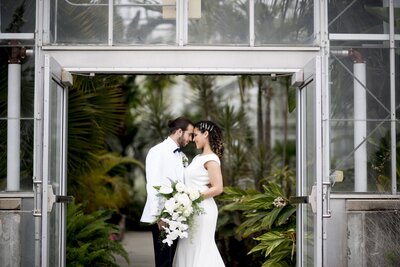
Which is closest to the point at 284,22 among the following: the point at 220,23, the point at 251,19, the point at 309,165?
the point at 251,19

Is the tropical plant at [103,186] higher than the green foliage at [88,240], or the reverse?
the tropical plant at [103,186]

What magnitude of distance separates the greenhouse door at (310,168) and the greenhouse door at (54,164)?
2.01m

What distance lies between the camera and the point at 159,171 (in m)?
7.82

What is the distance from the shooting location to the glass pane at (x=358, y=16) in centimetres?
768

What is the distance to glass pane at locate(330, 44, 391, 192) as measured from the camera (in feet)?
24.9

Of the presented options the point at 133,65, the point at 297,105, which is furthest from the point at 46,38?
the point at 297,105

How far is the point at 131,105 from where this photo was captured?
16.1 meters

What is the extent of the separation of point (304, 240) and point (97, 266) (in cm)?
300

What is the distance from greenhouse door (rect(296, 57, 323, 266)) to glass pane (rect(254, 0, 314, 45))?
401 millimetres

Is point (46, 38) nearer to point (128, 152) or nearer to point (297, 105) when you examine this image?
point (297, 105)

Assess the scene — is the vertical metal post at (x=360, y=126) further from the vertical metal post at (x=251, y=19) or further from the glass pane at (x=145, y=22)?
the glass pane at (x=145, y=22)

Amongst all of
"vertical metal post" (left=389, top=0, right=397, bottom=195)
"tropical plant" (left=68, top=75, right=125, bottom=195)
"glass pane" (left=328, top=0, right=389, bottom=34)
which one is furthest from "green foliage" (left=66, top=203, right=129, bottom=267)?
"glass pane" (left=328, top=0, right=389, bottom=34)

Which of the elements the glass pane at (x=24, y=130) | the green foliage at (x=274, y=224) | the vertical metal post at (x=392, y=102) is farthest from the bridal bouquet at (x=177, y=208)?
the vertical metal post at (x=392, y=102)

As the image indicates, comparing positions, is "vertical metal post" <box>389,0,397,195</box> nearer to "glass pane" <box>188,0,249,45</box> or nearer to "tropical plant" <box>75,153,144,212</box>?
"glass pane" <box>188,0,249,45</box>
